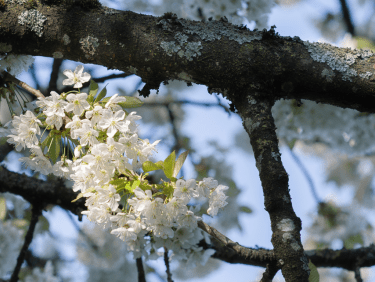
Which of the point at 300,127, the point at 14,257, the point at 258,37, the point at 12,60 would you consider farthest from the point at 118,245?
the point at 258,37

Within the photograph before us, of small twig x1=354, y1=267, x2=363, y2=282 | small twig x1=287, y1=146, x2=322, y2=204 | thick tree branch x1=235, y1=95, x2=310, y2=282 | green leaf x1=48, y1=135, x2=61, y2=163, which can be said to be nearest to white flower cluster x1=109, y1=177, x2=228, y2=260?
thick tree branch x1=235, y1=95, x2=310, y2=282

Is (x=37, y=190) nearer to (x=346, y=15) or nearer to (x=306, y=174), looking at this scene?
(x=306, y=174)

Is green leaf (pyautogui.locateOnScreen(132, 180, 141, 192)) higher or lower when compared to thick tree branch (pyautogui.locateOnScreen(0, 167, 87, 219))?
lower

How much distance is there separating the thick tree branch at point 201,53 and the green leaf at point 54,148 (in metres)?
0.34

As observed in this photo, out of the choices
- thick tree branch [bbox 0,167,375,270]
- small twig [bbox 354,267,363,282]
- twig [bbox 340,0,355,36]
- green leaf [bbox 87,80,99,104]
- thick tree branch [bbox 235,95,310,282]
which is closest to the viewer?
thick tree branch [bbox 235,95,310,282]

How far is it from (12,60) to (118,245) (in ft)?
12.9

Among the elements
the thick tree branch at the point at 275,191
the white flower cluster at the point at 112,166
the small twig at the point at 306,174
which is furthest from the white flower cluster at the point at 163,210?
the small twig at the point at 306,174

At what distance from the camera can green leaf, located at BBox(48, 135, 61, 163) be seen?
3.61 ft

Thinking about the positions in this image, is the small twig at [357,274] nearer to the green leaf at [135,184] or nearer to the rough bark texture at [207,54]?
the rough bark texture at [207,54]

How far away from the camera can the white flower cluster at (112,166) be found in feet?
3.08

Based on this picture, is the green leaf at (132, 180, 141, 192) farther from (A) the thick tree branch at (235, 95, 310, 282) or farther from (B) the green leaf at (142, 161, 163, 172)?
(A) the thick tree branch at (235, 95, 310, 282)

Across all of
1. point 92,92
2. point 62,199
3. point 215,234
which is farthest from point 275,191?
point 62,199

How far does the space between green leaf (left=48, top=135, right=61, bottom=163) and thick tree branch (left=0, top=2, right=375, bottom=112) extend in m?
0.34

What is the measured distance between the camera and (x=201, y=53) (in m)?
1.15
